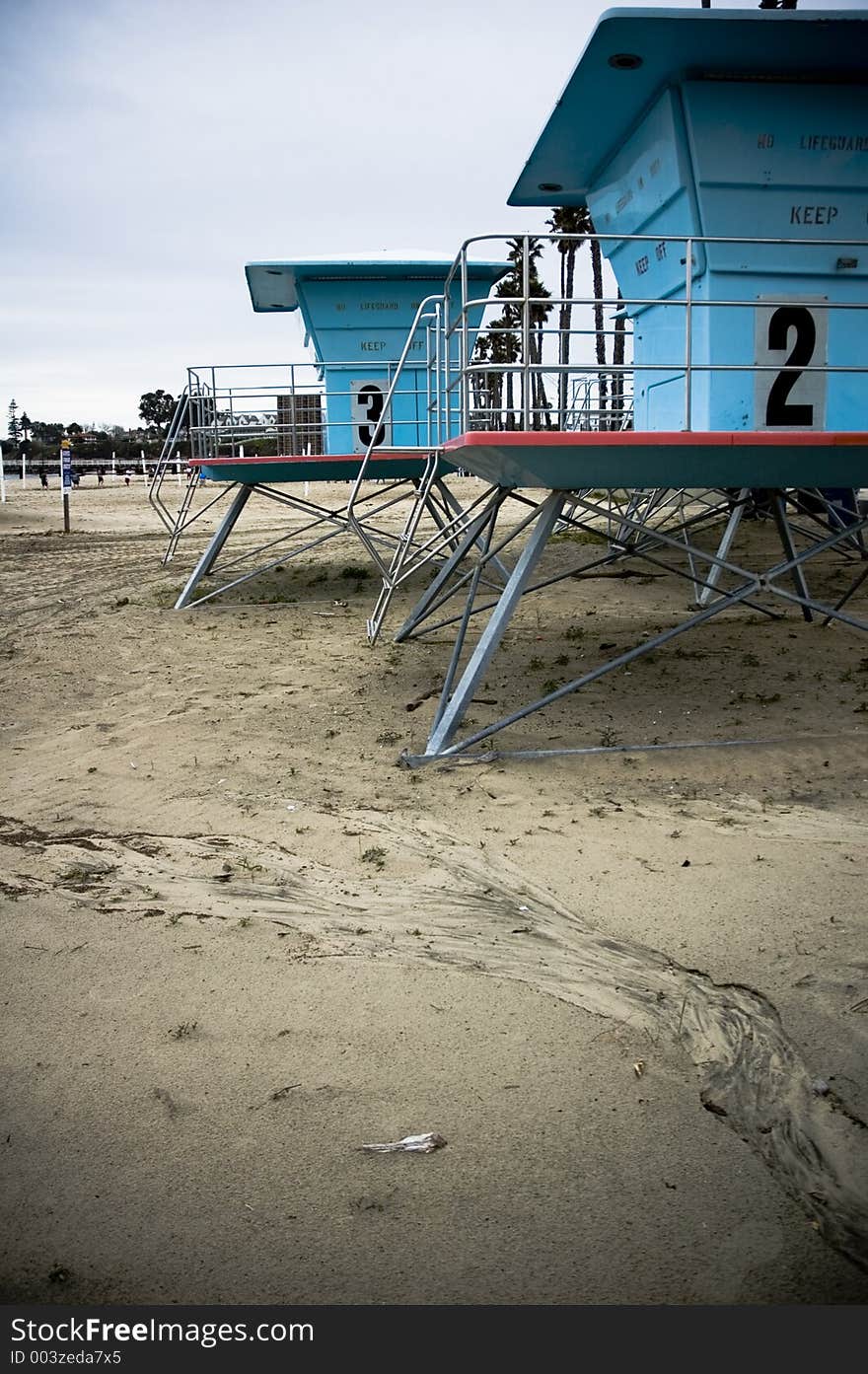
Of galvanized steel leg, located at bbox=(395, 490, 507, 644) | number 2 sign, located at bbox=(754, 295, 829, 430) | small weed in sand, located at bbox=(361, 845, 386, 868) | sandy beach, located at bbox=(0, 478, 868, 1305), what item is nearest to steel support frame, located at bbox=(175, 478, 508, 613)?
galvanized steel leg, located at bbox=(395, 490, 507, 644)

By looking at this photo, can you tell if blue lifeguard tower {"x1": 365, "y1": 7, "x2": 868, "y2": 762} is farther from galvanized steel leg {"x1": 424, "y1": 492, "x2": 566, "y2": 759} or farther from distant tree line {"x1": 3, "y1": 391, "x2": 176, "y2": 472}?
distant tree line {"x1": 3, "y1": 391, "x2": 176, "y2": 472}

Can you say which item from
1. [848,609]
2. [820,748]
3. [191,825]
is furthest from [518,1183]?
[848,609]

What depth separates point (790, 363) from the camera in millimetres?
7312

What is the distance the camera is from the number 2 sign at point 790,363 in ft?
23.9

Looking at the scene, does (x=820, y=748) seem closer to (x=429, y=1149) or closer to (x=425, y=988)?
(x=425, y=988)

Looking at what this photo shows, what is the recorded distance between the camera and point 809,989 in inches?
158

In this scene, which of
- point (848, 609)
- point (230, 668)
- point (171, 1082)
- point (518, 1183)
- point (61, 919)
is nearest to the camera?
point (518, 1183)

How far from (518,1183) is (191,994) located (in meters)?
1.56

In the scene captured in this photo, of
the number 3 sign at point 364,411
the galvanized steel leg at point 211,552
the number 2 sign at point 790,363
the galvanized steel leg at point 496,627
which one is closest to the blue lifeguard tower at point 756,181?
Answer: the number 2 sign at point 790,363

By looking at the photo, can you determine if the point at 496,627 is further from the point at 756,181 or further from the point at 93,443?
the point at 93,443

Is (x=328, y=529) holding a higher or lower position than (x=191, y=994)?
higher

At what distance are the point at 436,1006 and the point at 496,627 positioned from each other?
11.5 ft

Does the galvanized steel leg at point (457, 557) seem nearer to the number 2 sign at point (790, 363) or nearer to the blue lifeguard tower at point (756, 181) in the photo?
the blue lifeguard tower at point (756, 181)

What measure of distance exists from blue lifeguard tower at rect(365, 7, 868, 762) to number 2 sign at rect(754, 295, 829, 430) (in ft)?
0.04
